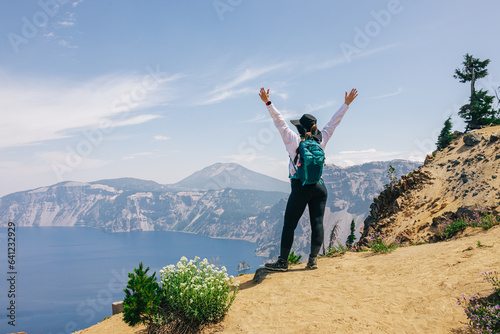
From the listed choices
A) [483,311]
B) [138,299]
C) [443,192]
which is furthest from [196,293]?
[443,192]

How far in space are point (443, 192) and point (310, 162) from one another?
9.17m

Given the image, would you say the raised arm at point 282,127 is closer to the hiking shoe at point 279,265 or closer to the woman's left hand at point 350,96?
the woman's left hand at point 350,96

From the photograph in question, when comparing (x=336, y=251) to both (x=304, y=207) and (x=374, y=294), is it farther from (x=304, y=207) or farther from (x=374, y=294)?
(x=374, y=294)

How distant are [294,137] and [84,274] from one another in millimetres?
235279

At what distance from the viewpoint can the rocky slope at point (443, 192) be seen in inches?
386

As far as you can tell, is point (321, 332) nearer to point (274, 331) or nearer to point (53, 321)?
point (274, 331)

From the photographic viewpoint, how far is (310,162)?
6.20 meters

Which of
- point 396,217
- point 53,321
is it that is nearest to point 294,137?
point 396,217

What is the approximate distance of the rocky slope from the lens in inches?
386

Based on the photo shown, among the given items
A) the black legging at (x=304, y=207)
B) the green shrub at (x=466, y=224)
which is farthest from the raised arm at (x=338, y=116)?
the green shrub at (x=466, y=224)

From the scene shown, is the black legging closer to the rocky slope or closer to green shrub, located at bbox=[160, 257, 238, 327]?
A: green shrub, located at bbox=[160, 257, 238, 327]

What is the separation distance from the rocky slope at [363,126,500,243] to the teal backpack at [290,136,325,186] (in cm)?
530

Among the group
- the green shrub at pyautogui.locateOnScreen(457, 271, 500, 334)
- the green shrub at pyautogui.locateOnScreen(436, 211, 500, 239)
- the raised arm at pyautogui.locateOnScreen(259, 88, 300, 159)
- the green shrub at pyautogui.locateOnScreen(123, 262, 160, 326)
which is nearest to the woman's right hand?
the raised arm at pyautogui.locateOnScreen(259, 88, 300, 159)

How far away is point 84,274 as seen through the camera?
655ft
